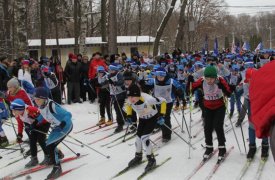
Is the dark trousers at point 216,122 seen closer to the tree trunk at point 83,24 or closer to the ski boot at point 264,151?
the ski boot at point 264,151

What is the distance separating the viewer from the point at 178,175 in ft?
20.2

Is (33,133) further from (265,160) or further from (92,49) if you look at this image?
(92,49)

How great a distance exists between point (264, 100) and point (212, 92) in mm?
5636

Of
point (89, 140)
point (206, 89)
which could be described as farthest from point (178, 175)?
point (89, 140)

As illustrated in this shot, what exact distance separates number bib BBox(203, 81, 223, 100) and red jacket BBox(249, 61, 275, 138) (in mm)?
5487

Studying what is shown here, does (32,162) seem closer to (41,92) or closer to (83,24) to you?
(41,92)

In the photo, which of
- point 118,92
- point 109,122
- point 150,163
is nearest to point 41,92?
point 150,163

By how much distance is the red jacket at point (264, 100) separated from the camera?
Answer: 1213mm

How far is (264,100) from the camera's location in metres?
1.24

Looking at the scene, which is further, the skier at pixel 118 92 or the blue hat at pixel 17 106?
the skier at pixel 118 92

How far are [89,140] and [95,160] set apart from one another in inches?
66.2

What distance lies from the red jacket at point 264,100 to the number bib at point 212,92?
549 cm

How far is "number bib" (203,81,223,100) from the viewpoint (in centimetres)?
674

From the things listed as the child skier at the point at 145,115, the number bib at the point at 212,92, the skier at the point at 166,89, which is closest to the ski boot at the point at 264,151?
the number bib at the point at 212,92
